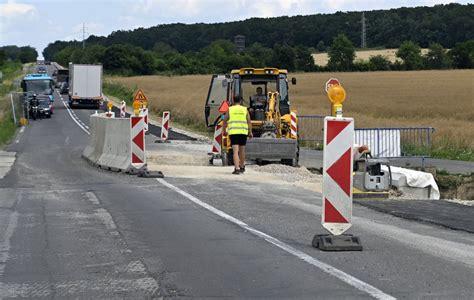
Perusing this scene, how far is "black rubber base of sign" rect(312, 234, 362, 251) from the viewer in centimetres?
947

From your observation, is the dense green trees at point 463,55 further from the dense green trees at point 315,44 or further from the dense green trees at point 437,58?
the dense green trees at point 437,58

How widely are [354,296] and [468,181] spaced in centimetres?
1654

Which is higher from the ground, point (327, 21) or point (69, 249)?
point (327, 21)

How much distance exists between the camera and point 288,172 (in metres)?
20.7

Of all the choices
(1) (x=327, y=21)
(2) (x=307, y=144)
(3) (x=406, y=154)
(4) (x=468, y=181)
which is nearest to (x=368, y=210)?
(4) (x=468, y=181)

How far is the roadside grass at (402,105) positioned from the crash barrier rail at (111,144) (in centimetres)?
1287

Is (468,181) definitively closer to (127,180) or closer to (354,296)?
(127,180)

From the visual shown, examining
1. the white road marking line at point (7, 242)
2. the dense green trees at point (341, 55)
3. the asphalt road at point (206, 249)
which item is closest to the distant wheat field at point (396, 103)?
the asphalt road at point (206, 249)

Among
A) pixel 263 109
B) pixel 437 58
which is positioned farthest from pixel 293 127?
pixel 437 58

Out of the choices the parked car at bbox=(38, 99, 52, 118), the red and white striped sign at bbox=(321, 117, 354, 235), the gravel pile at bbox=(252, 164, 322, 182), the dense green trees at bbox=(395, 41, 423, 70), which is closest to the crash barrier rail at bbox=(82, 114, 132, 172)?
the gravel pile at bbox=(252, 164, 322, 182)

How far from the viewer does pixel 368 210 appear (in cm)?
1395

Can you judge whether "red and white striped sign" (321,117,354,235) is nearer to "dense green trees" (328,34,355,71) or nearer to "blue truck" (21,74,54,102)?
"blue truck" (21,74,54,102)

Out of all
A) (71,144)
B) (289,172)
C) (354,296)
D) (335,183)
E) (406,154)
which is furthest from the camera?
(71,144)

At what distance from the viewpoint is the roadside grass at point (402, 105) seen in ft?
114
